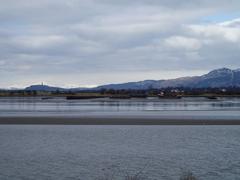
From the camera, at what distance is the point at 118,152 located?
80.3ft

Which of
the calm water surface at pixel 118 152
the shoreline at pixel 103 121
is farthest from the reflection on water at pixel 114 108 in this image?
the calm water surface at pixel 118 152

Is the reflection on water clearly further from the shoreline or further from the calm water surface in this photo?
the calm water surface

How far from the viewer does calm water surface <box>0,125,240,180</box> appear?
19.3m

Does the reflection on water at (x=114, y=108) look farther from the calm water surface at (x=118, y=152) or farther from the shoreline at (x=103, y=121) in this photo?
the calm water surface at (x=118, y=152)

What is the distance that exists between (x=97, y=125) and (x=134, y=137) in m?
9.44

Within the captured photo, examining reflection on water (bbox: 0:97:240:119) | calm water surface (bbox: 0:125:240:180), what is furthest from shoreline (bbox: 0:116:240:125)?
reflection on water (bbox: 0:97:240:119)

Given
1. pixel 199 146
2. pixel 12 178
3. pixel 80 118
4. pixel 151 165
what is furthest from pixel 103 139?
pixel 80 118

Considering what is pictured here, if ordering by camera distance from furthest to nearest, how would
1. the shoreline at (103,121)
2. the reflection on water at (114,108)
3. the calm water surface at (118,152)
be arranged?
the reflection on water at (114,108) < the shoreline at (103,121) < the calm water surface at (118,152)

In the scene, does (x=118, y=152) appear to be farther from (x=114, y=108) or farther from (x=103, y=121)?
(x=114, y=108)

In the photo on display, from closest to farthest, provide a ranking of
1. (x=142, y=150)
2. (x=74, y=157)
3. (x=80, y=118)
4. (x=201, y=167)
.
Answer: (x=201, y=167), (x=74, y=157), (x=142, y=150), (x=80, y=118)

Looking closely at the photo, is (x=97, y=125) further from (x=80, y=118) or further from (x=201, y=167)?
(x=201, y=167)

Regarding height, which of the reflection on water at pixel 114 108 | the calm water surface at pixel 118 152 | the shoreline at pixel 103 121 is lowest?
the calm water surface at pixel 118 152

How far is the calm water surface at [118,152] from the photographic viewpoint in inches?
759

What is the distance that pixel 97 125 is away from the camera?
131 feet
